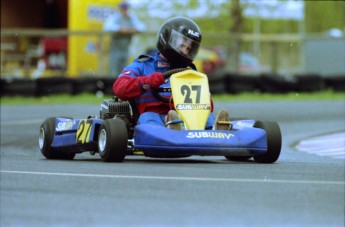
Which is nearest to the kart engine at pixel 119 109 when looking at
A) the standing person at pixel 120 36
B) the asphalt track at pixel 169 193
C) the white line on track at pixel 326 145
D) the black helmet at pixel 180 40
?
the asphalt track at pixel 169 193

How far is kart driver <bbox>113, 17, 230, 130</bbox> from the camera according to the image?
8.78 m

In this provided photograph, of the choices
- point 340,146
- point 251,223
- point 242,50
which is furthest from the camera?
point 242,50

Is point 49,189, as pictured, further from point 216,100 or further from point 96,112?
point 216,100

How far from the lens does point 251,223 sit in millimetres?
5602

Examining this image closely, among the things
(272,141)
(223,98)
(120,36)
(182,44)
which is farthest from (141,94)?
(120,36)

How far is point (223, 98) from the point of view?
21.8m

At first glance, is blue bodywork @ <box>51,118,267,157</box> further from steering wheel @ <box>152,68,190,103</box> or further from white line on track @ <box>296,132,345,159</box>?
white line on track @ <box>296,132,345,159</box>

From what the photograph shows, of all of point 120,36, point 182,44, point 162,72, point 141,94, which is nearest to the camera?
point 141,94

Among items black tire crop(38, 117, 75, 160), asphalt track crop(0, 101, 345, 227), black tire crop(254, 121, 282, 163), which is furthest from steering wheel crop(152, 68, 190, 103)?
black tire crop(38, 117, 75, 160)

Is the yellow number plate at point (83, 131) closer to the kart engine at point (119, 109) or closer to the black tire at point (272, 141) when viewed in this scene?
the kart engine at point (119, 109)

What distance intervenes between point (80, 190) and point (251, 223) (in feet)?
4.83

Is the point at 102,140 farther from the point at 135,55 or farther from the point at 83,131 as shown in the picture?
the point at 135,55

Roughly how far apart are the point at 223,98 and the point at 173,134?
13613 millimetres

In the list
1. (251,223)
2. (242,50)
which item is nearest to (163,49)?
(251,223)
